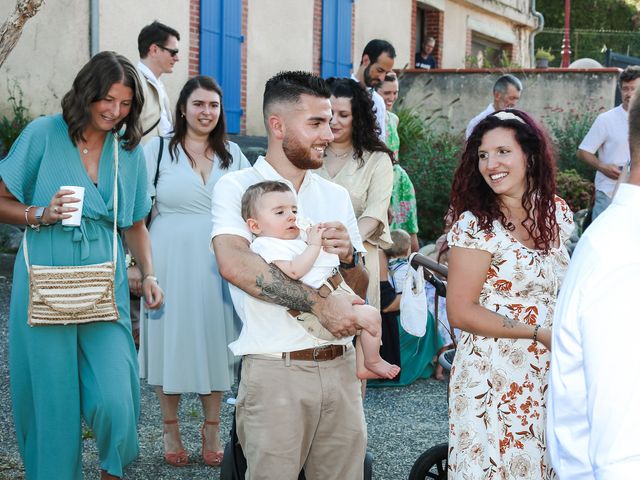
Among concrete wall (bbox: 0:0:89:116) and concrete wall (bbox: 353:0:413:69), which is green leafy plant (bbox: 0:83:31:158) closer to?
concrete wall (bbox: 0:0:89:116)

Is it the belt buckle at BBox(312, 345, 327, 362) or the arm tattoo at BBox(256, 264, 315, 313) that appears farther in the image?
the belt buckle at BBox(312, 345, 327, 362)

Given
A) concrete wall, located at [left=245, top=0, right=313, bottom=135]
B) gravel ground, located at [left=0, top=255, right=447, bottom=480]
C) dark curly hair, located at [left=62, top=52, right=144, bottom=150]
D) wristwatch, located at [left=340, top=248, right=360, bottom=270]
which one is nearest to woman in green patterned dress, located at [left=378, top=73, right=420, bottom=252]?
gravel ground, located at [left=0, top=255, right=447, bottom=480]

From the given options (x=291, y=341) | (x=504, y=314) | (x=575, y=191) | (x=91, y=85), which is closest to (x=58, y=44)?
(x=575, y=191)

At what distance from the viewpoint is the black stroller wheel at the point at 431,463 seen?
4.39 metres

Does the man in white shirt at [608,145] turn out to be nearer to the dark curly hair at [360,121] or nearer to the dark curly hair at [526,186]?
the dark curly hair at [360,121]

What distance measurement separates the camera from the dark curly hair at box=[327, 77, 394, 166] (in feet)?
17.9

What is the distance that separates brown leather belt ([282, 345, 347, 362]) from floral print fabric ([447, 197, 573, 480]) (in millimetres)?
539

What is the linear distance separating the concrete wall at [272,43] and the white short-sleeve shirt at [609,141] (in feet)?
25.6

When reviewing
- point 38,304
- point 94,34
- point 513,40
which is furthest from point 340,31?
point 38,304

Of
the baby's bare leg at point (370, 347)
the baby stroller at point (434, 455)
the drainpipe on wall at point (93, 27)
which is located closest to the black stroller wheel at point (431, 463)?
the baby stroller at point (434, 455)

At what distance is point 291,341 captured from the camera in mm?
3400

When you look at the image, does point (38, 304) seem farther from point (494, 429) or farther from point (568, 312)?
point (568, 312)

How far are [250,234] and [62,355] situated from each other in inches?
47.1

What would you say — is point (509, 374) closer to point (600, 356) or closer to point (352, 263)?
point (352, 263)
